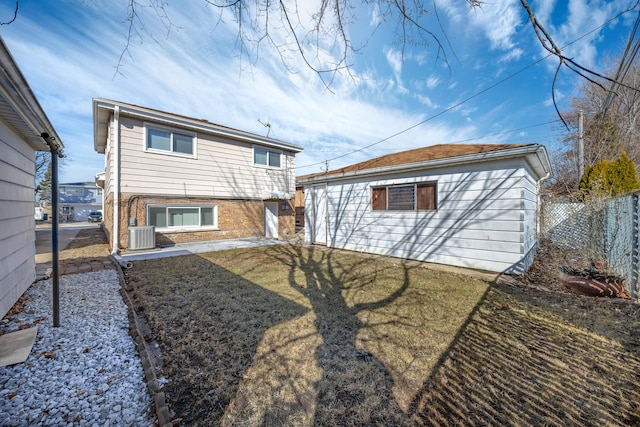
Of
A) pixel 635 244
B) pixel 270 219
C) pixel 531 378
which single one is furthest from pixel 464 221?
pixel 270 219

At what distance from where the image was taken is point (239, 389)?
7.27 feet

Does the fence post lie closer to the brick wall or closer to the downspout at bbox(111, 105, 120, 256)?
the brick wall

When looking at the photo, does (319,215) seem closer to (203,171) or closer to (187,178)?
(203,171)

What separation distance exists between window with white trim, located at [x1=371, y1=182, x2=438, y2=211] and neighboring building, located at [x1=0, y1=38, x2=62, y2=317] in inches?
306

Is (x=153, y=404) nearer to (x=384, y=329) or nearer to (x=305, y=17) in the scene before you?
(x=384, y=329)

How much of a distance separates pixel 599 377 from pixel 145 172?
11585 mm

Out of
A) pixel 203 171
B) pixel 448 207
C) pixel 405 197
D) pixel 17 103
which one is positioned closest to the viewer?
pixel 17 103

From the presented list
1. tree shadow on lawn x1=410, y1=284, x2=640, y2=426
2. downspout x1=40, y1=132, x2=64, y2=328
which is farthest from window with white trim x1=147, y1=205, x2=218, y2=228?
tree shadow on lawn x1=410, y1=284, x2=640, y2=426

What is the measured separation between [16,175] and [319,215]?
27.0 ft

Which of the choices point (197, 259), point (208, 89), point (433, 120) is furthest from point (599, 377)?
point (433, 120)

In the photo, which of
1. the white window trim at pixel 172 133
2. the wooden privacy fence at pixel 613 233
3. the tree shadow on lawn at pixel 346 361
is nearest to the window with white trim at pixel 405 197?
the tree shadow on lawn at pixel 346 361

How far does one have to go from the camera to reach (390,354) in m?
2.78

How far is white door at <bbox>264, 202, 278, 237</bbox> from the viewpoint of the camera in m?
12.8

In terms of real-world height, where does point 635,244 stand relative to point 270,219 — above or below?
below
